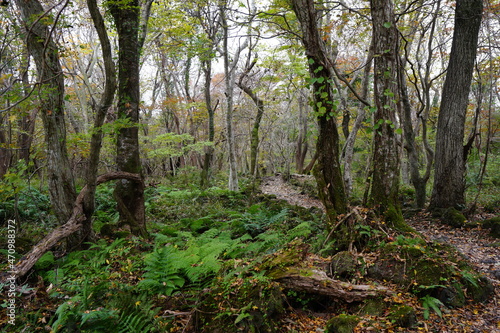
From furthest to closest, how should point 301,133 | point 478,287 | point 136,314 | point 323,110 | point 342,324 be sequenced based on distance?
point 301,133 → point 323,110 → point 478,287 → point 136,314 → point 342,324

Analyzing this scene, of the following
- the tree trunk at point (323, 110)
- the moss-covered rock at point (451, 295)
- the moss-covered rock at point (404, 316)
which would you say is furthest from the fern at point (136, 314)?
the moss-covered rock at point (451, 295)

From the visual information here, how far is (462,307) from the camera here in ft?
10.1

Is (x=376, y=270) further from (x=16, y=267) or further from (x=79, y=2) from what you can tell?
(x=79, y=2)

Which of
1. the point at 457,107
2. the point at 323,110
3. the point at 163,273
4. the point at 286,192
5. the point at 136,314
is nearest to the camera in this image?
the point at 136,314

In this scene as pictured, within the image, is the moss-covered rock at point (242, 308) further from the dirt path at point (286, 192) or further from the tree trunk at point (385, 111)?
the dirt path at point (286, 192)

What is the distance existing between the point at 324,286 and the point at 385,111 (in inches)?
116

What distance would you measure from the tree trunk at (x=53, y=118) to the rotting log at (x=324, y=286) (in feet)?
12.5

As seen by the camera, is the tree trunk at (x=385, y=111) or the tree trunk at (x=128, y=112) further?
the tree trunk at (x=128, y=112)

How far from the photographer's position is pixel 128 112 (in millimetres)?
5469

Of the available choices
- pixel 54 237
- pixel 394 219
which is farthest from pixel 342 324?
pixel 54 237

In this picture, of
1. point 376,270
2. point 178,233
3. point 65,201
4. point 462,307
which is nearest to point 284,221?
point 178,233

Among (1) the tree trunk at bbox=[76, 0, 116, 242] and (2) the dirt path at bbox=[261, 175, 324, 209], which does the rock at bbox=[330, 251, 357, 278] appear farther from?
(2) the dirt path at bbox=[261, 175, 324, 209]

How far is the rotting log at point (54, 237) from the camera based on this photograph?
3.62 metres

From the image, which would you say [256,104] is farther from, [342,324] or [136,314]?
[342,324]
